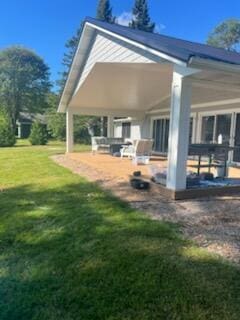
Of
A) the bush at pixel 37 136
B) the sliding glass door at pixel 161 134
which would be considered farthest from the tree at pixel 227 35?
the sliding glass door at pixel 161 134

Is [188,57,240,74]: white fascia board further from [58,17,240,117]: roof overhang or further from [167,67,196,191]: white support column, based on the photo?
[167,67,196,191]: white support column

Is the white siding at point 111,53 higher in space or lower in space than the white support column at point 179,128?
higher

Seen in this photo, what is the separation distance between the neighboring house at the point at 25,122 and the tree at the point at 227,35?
25.5 meters

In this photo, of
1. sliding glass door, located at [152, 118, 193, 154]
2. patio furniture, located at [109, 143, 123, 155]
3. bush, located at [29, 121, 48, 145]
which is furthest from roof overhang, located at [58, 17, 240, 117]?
bush, located at [29, 121, 48, 145]

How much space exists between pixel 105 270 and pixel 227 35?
128 feet

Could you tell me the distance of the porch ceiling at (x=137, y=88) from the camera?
5825 mm

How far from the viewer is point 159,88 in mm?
11203

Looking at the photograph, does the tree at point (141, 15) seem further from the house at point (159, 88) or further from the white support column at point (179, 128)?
the white support column at point (179, 128)

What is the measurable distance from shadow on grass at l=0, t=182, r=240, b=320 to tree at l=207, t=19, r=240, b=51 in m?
37.3

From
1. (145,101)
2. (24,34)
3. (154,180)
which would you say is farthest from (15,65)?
(154,180)

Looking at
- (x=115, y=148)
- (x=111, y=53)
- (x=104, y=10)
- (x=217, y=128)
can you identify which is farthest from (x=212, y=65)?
(x=104, y=10)

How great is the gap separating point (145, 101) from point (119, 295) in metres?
12.4

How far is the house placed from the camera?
5.20 m

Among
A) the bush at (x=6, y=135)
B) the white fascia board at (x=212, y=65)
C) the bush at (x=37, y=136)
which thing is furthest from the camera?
the bush at (x=37, y=136)
